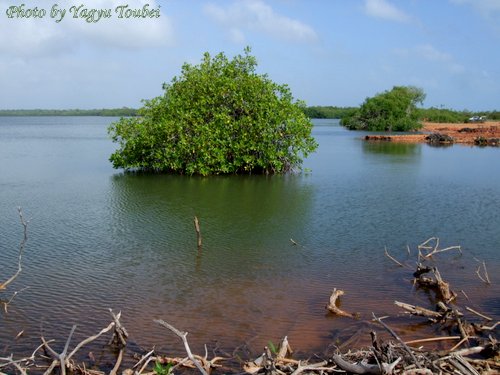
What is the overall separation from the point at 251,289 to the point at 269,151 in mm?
16000

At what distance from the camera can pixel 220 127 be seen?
88.5 feet

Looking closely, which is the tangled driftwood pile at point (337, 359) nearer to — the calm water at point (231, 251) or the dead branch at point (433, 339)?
the dead branch at point (433, 339)

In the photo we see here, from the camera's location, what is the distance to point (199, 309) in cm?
1044

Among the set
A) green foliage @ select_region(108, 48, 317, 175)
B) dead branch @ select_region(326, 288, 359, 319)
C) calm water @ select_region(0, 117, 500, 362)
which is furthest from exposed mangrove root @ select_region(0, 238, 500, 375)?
green foliage @ select_region(108, 48, 317, 175)

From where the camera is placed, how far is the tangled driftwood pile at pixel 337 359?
655cm

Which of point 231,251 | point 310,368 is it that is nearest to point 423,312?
point 310,368

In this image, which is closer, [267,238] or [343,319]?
[343,319]

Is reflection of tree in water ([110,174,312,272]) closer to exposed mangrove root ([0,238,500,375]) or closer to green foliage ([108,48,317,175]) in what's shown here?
green foliage ([108,48,317,175])

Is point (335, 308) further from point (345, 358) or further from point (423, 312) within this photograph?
point (345, 358)

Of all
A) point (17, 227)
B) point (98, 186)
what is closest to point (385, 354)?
point (17, 227)

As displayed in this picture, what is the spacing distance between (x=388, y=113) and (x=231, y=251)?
7237 cm

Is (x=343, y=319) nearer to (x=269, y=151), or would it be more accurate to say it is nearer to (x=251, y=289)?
(x=251, y=289)

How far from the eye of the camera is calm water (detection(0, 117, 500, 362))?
9.91m

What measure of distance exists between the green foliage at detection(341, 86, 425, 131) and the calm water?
55.5 metres
